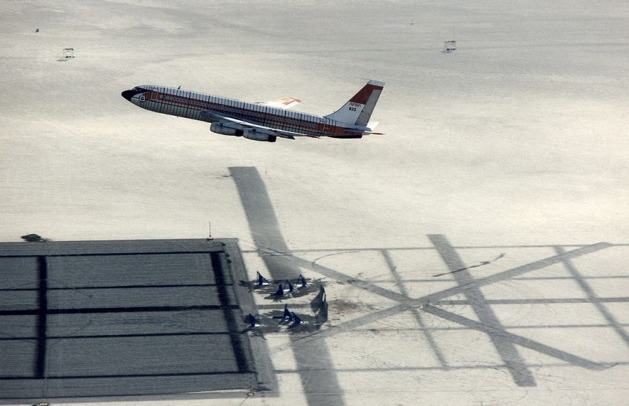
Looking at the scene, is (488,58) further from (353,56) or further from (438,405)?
(438,405)

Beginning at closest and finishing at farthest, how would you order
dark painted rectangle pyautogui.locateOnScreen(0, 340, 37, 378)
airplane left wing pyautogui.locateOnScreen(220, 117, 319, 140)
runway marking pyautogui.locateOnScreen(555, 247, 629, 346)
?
1. dark painted rectangle pyautogui.locateOnScreen(0, 340, 37, 378)
2. runway marking pyautogui.locateOnScreen(555, 247, 629, 346)
3. airplane left wing pyautogui.locateOnScreen(220, 117, 319, 140)

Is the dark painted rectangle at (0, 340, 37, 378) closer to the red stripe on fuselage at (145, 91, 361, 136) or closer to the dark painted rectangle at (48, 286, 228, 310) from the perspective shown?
the dark painted rectangle at (48, 286, 228, 310)

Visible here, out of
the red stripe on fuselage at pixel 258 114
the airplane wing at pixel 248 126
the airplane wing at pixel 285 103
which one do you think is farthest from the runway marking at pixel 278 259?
the airplane wing at pixel 285 103

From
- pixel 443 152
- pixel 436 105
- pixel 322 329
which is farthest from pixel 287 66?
pixel 322 329

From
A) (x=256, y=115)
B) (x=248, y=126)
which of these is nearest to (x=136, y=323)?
(x=248, y=126)

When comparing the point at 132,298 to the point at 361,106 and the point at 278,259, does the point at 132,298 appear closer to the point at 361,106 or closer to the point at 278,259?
the point at 278,259

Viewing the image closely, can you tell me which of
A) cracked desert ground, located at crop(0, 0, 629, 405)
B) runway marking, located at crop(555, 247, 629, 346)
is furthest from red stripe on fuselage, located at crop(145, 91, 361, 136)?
runway marking, located at crop(555, 247, 629, 346)

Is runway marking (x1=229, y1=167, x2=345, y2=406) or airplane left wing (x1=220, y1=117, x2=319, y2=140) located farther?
Result: airplane left wing (x1=220, y1=117, x2=319, y2=140)
